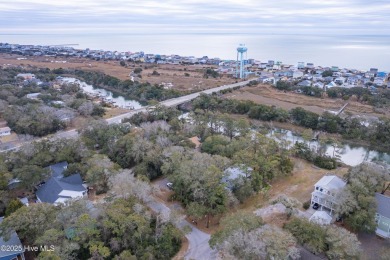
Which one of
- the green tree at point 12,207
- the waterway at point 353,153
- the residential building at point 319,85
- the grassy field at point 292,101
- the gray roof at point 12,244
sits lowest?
the waterway at point 353,153

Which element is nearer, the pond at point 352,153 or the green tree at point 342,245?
the green tree at point 342,245

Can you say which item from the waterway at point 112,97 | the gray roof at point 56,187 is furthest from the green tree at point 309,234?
the waterway at point 112,97

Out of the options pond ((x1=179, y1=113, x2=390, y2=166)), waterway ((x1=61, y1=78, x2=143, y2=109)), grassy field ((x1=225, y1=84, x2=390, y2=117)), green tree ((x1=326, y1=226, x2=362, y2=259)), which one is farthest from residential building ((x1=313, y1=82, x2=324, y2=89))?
green tree ((x1=326, y1=226, x2=362, y2=259))

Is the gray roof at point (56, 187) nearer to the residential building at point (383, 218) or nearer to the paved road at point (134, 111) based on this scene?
the paved road at point (134, 111)

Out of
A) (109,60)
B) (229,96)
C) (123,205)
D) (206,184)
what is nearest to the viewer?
(123,205)

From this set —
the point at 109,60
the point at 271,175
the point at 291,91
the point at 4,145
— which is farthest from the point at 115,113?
the point at 109,60

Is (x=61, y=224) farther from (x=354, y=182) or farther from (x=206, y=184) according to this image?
(x=354, y=182)
